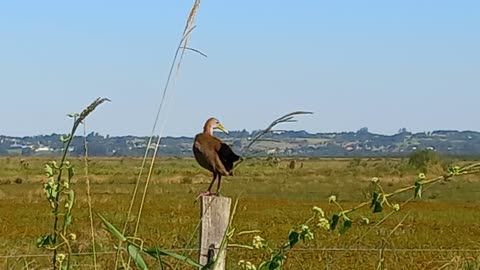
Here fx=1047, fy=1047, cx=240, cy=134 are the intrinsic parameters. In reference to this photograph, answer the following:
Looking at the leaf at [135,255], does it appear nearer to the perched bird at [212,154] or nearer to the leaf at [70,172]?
the leaf at [70,172]

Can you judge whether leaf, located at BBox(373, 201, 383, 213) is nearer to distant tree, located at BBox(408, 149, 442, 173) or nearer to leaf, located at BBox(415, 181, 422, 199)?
leaf, located at BBox(415, 181, 422, 199)

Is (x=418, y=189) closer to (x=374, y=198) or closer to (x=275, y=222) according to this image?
(x=374, y=198)

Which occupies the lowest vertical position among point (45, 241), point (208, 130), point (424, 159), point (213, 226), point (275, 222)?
point (275, 222)

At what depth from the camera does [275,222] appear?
27.5 m

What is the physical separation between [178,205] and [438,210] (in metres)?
8.87

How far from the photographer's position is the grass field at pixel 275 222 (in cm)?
429

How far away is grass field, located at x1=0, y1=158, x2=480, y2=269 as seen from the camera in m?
4.29

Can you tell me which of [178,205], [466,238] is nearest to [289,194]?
[178,205]

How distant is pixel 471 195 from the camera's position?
50125mm

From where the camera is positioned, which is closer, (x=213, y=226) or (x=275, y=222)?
(x=213, y=226)

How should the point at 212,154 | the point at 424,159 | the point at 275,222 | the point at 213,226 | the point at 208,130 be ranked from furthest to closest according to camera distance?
the point at 424,159, the point at 275,222, the point at 208,130, the point at 212,154, the point at 213,226

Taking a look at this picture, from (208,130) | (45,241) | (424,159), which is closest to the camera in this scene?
(45,241)

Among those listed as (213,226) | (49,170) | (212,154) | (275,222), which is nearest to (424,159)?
(275,222)

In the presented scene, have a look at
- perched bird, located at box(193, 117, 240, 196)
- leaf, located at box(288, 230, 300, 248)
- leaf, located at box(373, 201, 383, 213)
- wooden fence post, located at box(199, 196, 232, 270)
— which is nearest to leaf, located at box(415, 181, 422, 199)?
leaf, located at box(373, 201, 383, 213)
